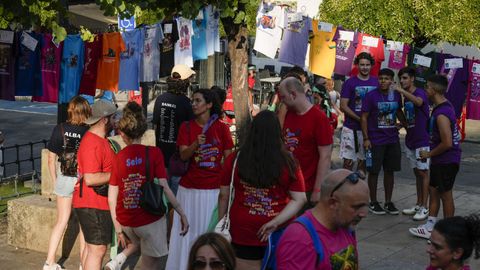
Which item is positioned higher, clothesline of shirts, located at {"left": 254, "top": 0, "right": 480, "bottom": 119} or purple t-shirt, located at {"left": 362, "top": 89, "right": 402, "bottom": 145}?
clothesline of shirts, located at {"left": 254, "top": 0, "right": 480, "bottom": 119}

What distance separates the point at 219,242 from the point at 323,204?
1.83ft

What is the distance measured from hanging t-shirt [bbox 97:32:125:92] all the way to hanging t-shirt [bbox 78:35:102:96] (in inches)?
2.7

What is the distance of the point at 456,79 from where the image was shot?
1148cm

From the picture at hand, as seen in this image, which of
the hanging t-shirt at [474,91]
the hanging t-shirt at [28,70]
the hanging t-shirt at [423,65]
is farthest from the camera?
the hanging t-shirt at [474,91]

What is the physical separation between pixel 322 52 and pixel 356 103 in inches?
97.5

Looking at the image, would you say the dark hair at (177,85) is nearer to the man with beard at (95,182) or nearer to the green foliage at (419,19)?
the man with beard at (95,182)

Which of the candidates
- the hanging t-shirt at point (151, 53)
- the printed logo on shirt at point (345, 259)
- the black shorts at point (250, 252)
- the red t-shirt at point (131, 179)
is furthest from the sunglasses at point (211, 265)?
the hanging t-shirt at point (151, 53)

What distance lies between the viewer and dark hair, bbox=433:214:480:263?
13.7 ft

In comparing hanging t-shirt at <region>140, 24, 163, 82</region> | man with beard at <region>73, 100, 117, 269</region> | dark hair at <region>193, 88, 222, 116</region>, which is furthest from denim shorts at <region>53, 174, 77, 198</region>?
hanging t-shirt at <region>140, 24, 163, 82</region>

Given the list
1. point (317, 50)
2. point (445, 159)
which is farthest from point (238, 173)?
point (317, 50)

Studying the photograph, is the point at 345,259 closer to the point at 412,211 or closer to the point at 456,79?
the point at 412,211

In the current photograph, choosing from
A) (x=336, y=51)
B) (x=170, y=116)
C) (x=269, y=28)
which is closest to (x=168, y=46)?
(x=269, y=28)

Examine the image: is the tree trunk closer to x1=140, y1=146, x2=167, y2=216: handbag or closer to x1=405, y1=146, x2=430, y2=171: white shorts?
x1=405, y1=146, x2=430, y2=171: white shorts

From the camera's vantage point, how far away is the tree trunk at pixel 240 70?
942 cm
